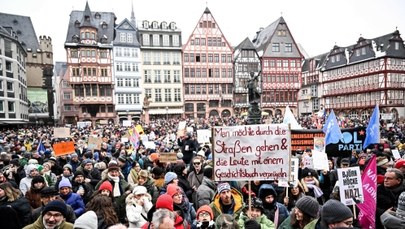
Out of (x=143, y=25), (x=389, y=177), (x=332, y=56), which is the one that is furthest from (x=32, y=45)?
(x=389, y=177)

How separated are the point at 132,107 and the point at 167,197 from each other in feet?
141

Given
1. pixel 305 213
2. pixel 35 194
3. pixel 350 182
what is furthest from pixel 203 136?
pixel 305 213

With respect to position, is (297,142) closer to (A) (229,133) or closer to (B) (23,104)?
(A) (229,133)

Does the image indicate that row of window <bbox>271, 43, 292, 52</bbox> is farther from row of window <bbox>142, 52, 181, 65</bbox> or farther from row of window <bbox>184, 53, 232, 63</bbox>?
row of window <bbox>142, 52, 181, 65</bbox>

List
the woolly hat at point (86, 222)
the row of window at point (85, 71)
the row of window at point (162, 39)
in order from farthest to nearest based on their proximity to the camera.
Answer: the row of window at point (162, 39) < the row of window at point (85, 71) < the woolly hat at point (86, 222)

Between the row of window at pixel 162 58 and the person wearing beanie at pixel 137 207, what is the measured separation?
44120 mm

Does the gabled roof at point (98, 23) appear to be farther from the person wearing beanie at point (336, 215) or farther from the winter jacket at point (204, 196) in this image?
the person wearing beanie at point (336, 215)

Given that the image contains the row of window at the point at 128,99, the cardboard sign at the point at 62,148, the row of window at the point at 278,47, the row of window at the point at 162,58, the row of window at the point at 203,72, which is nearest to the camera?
the cardboard sign at the point at 62,148

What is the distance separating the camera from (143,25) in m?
46.0

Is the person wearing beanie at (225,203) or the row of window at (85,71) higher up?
the row of window at (85,71)

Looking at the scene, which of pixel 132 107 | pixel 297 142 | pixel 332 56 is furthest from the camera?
pixel 332 56

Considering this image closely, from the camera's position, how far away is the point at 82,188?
555cm

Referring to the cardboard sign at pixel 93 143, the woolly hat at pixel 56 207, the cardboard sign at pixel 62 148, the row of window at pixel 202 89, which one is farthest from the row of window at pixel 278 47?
the woolly hat at pixel 56 207

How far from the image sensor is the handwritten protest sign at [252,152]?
167 inches
